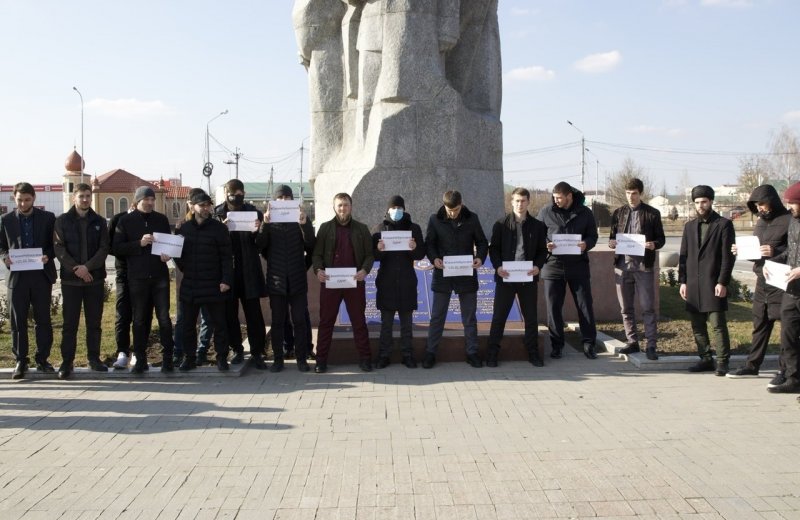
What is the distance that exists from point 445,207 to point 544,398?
220 centimetres

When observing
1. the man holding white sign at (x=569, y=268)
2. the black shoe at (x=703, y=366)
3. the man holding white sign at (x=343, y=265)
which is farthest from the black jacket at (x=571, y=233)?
the man holding white sign at (x=343, y=265)

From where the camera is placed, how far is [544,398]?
5.89 metres

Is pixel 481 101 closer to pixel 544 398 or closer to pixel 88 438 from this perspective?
pixel 544 398

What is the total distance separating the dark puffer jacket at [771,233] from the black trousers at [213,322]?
4.91 meters

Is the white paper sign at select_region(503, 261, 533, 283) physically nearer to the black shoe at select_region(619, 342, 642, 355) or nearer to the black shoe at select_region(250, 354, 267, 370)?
the black shoe at select_region(619, 342, 642, 355)

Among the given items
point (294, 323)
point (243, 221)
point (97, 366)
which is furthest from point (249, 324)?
point (97, 366)

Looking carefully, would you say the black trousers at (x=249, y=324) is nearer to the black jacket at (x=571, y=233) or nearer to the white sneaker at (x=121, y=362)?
the white sneaker at (x=121, y=362)

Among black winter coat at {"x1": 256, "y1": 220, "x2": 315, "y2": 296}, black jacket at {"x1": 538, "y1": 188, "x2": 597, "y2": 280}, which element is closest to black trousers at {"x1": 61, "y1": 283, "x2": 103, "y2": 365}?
black winter coat at {"x1": 256, "y1": 220, "x2": 315, "y2": 296}

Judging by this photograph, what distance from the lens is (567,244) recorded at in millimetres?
7324

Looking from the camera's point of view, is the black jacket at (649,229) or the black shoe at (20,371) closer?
the black shoe at (20,371)

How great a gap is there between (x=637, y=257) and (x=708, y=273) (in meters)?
0.73

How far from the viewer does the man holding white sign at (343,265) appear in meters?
6.96

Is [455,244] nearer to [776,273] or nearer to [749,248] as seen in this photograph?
[749,248]

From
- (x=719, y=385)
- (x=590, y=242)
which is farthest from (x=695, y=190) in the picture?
(x=719, y=385)
